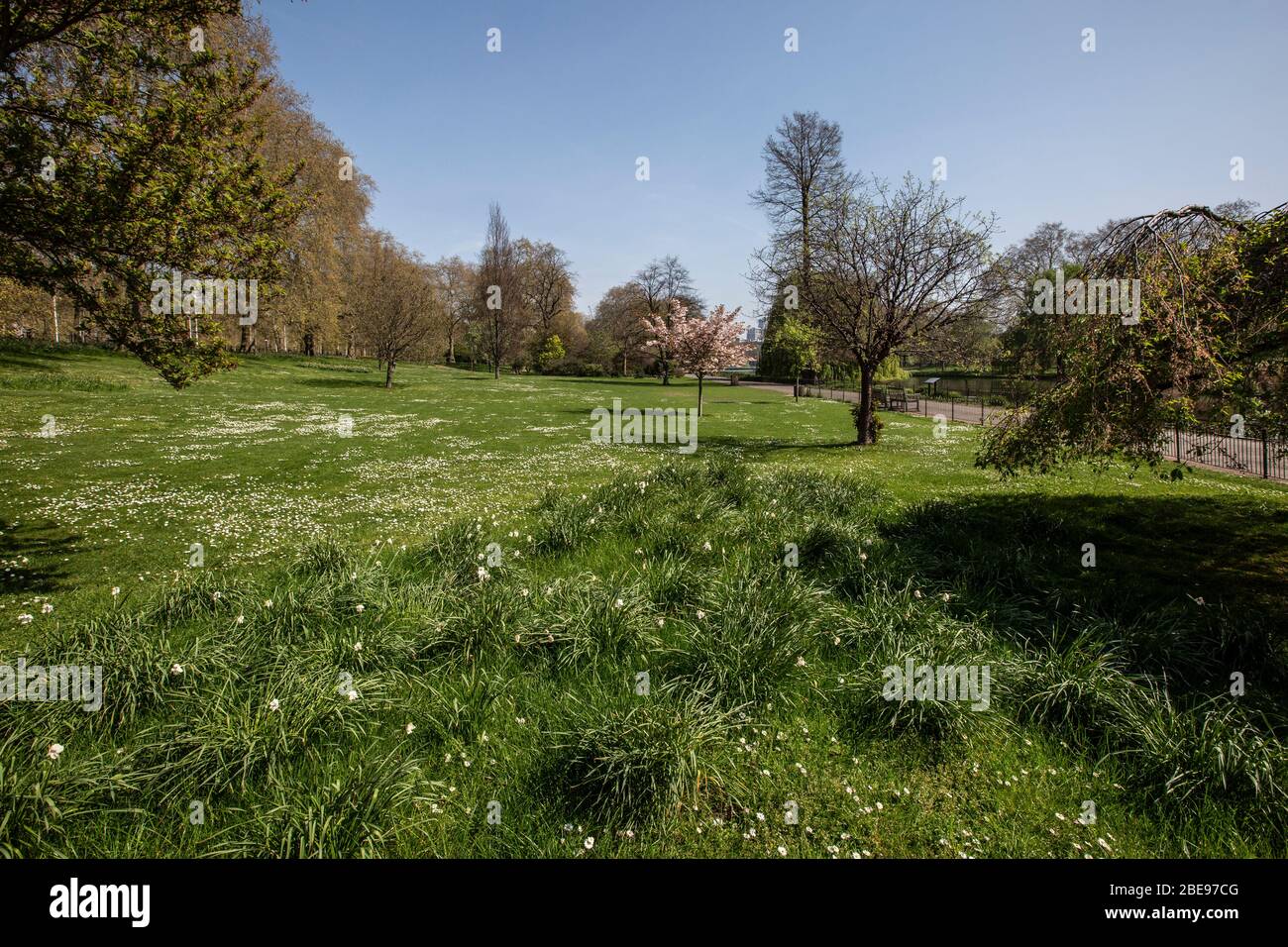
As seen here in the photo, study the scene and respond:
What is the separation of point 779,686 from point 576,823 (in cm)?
213

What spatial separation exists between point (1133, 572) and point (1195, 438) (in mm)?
10904

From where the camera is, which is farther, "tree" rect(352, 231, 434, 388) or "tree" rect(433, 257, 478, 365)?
"tree" rect(433, 257, 478, 365)

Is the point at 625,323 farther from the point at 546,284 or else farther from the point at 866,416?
the point at 866,416

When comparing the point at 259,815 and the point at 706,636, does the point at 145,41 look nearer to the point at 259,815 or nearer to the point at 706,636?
the point at 259,815

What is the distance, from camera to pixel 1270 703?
4.44 metres

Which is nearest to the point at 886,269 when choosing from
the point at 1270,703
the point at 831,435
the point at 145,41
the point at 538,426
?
the point at 831,435

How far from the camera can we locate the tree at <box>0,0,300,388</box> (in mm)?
6562

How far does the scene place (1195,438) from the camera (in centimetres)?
1423

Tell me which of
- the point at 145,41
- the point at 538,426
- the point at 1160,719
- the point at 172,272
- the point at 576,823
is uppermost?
the point at 145,41

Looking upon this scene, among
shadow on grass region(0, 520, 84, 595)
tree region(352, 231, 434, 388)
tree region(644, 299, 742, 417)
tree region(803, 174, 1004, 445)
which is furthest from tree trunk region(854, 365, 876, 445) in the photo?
tree region(352, 231, 434, 388)

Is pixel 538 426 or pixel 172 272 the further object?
pixel 538 426

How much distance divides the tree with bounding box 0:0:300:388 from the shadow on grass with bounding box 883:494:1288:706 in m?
10.7

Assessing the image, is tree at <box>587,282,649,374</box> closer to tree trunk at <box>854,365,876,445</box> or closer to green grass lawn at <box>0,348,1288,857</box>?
tree trunk at <box>854,365,876,445</box>
